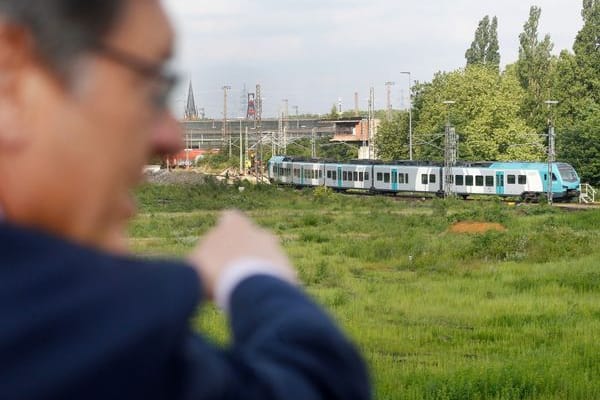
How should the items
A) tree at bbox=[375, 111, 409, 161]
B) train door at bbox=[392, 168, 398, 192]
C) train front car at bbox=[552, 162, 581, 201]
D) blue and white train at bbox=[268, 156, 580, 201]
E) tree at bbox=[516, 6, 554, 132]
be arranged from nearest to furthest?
1. train front car at bbox=[552, 162, 581, 201]
2. blue and white train at bbox=[268, 156, 580, 201]
3. train door at bbox=[392, 168, 398, 192]
4. tree at bbox=[516, 6, 554, 132]
5. tree at bbox=[375, 111, 409, 161]

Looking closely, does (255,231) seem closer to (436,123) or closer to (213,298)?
(213,298)

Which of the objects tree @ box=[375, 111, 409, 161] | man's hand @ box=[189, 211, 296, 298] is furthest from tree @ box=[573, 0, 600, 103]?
man's hand @ box=[189, 211, 296, 298]

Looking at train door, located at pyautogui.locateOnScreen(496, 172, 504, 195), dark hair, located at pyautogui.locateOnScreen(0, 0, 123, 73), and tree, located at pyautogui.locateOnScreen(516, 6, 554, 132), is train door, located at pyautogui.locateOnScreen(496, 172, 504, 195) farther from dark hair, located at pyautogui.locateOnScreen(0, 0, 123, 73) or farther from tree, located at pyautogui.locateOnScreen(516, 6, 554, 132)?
dark hair, located at pyautogui.locateOnScreen(0, 0, 123, 73)

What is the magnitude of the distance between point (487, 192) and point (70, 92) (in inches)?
1467

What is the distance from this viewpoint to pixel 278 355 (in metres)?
0.78

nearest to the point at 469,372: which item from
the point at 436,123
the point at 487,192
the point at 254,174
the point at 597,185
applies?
the point at 487,192

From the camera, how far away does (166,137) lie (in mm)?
711

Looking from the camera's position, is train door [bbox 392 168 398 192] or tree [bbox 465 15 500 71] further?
tree [bbox 465 15 500 71]

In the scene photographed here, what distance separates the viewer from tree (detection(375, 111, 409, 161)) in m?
50.8

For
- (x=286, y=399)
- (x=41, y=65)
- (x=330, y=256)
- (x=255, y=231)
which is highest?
(x=41, y=65)

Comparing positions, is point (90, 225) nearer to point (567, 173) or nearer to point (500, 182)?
point (567, 173)

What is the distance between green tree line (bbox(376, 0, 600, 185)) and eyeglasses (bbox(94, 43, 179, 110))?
39.6 m

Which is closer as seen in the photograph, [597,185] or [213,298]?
[213,298]

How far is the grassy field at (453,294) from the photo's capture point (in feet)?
27.2
